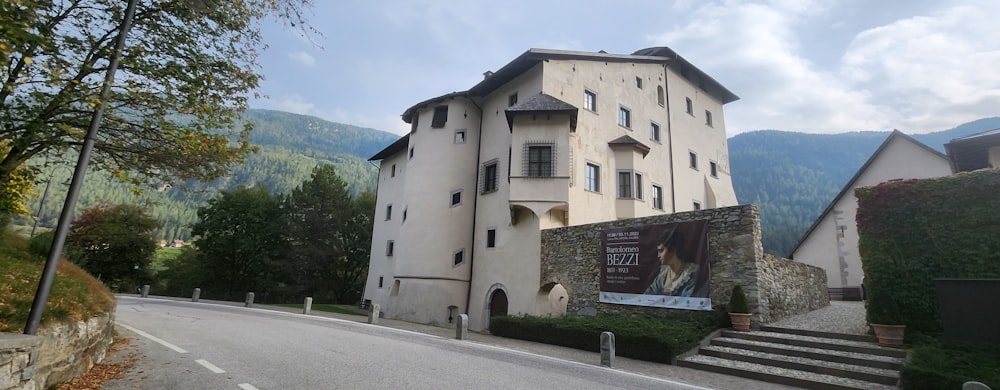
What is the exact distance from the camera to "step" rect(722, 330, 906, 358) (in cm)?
1018

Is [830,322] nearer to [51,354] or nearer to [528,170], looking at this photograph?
[528,170]

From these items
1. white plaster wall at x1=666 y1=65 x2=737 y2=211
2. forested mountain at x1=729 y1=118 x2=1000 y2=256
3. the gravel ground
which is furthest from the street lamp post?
forested mountain at x1=729 y1=118 x2=1000 y2=256

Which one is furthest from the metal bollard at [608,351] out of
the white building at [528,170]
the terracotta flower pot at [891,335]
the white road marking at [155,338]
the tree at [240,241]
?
the tree at [240,241]

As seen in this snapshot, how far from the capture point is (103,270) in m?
39.3

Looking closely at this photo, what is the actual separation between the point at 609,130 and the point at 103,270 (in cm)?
4475

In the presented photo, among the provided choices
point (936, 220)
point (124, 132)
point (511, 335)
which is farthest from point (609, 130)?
point (124, 132)

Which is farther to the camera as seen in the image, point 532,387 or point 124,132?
point 124,132

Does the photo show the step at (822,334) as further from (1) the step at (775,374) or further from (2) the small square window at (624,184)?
(2) the small square window at (624,184)

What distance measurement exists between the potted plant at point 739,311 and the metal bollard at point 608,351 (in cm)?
494

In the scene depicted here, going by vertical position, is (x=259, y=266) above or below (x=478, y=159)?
below

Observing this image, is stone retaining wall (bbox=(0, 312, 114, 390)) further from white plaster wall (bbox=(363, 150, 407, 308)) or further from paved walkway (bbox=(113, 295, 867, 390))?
white plaster wall (bbox=(363, 150, 407, 308))

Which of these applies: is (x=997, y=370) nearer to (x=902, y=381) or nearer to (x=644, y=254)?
(x=902, y=381)

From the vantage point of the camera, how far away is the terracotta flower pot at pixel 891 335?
10.5 meters

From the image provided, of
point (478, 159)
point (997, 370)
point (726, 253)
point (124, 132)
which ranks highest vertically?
point (478, 159)
